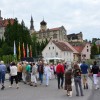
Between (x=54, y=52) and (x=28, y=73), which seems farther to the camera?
(x=54, y=52)

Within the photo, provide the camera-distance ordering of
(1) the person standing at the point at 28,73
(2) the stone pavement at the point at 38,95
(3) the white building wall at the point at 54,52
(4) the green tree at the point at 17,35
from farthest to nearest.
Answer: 1. (3) the white building wall at the point at 54,52
2. (4) the green tree at the point at 17,35
3. (1) the person standing at the point at 28,73
4. (2) the stone pavement at the point at 38,95

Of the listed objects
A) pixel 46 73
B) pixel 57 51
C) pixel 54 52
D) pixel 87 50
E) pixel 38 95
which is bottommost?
pixel 38 95

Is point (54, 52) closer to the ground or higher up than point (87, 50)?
closer to the ground

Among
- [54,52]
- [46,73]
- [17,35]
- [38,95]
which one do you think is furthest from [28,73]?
[54,52]

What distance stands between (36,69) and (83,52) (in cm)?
12024

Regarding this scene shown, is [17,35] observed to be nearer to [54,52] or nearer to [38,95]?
[54,52]

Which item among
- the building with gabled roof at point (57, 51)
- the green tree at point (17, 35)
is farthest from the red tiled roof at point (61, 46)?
the green tree at point (17, 35)

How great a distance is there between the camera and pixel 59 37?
195 meters

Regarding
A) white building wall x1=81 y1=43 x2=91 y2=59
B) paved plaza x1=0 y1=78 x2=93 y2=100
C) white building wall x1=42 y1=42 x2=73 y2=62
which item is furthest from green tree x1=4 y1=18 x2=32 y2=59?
paved plaza x1=0 y1=78 x2=93 y2=100

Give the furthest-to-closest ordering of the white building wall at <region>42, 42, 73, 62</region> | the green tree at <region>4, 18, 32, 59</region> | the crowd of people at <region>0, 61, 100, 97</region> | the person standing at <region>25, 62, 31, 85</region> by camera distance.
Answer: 1. the white building wall at <region>42, 42, 73, 62</region>
2. the green tree at <region>4, 18, 32, 59</region>
3. the person standing at <region>25, 62, 31, 85</region>
4. the crowd of people at <region>0, 61, 100, 97</region>

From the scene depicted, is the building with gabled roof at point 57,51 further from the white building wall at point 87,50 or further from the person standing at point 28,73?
the person standing at point 28,73

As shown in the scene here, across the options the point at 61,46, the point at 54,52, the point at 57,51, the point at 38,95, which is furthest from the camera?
the point at 61,46

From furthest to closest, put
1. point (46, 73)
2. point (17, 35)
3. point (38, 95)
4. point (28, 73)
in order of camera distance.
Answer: point (17, 35) → point (28, 73) → point (46, 73) → point (38, 95)

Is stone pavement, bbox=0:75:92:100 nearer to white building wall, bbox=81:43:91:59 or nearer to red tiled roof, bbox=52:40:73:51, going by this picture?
red tiled roof, bbox=52:40:73:51
